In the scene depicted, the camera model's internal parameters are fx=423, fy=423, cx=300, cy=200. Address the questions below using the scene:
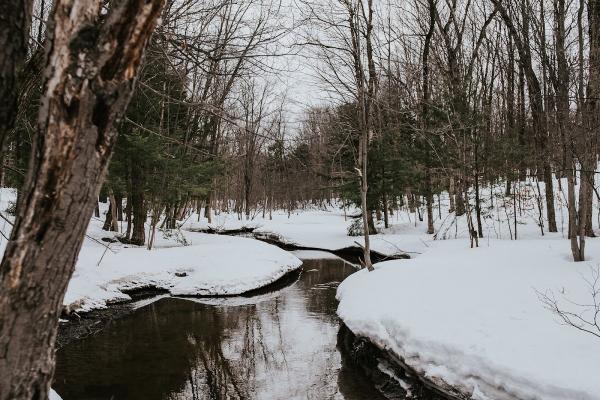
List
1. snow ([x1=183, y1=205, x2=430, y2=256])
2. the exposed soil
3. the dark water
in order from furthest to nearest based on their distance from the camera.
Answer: snow ([x1=183, y1=205, x2=430, y2=256])
the dark water
the exposed soil

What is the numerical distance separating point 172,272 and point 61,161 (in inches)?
428

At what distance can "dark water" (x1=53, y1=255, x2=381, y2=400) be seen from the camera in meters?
5.70

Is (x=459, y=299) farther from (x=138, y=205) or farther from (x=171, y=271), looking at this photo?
(x=138, y=205)

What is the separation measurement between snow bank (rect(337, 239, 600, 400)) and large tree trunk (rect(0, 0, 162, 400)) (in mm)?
4050

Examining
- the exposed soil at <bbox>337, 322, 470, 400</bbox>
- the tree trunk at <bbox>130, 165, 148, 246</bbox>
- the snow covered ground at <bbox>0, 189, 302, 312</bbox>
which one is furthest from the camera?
the tree trunk at <bbox>130, 165, 148, 246</bbox>

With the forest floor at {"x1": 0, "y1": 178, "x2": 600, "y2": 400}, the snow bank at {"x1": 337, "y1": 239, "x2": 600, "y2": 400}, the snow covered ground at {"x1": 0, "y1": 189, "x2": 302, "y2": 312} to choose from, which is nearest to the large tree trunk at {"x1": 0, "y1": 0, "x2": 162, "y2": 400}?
the forest floor at {"x1": 0, "y1": 178, "x2": 600, "y2": 400}

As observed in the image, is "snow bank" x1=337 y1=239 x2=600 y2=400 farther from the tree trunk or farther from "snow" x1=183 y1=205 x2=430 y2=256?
the tree trunk

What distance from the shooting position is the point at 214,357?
6926 mm

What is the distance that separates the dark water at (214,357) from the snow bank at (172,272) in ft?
3.30

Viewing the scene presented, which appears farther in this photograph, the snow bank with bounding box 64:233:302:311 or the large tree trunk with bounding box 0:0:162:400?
the snow bank with bounding box 64:233:302:311

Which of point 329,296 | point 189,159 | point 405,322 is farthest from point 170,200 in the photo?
point 405,322

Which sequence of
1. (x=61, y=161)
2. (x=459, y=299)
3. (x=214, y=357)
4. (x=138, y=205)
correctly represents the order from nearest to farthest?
1. (x=61, y=161)
2. (x=459, y=299)
3. (x=214, y=357)
4. (x=138, y=205)

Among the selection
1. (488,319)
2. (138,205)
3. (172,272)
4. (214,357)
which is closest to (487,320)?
(488,319)

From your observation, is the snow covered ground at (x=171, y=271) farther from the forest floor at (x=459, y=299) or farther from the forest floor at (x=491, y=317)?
the forest floor at (x=491, y=317)
